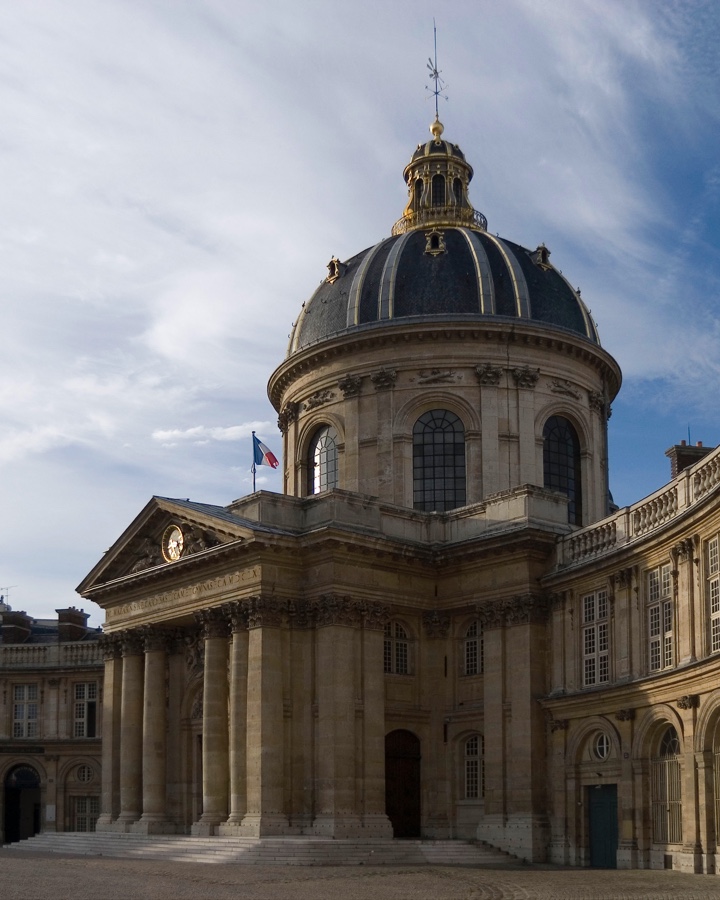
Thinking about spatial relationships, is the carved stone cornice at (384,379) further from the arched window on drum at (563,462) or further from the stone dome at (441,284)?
the arched window on drum at (563,462)

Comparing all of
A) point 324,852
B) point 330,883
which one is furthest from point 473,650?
point 330,883

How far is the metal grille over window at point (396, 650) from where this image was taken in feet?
146

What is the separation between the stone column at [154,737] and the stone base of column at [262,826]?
6.12m

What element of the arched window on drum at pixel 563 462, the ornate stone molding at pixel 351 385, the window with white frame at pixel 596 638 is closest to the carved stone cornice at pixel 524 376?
the arched window on drum at pixel 563 462

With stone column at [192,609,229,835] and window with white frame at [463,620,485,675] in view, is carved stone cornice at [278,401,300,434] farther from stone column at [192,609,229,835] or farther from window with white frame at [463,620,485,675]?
window with white frame at [463,620,485,675]

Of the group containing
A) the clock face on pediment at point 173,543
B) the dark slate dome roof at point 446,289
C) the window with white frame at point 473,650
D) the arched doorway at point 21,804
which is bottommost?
the arched doorway at point 21,804

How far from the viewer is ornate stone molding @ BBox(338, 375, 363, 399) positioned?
167 feet

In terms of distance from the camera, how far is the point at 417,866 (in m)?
→ 37.8

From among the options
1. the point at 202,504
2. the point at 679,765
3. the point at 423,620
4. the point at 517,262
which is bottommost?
the point at 679,765

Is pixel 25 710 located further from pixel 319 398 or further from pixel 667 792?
pixel 667 792

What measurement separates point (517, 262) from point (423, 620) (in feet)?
50.4

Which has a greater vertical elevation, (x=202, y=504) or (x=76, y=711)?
(x=202, y=504)

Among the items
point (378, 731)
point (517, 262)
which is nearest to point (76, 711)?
point (378, 731)

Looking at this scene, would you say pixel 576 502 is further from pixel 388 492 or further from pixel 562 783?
pixel 562 783
